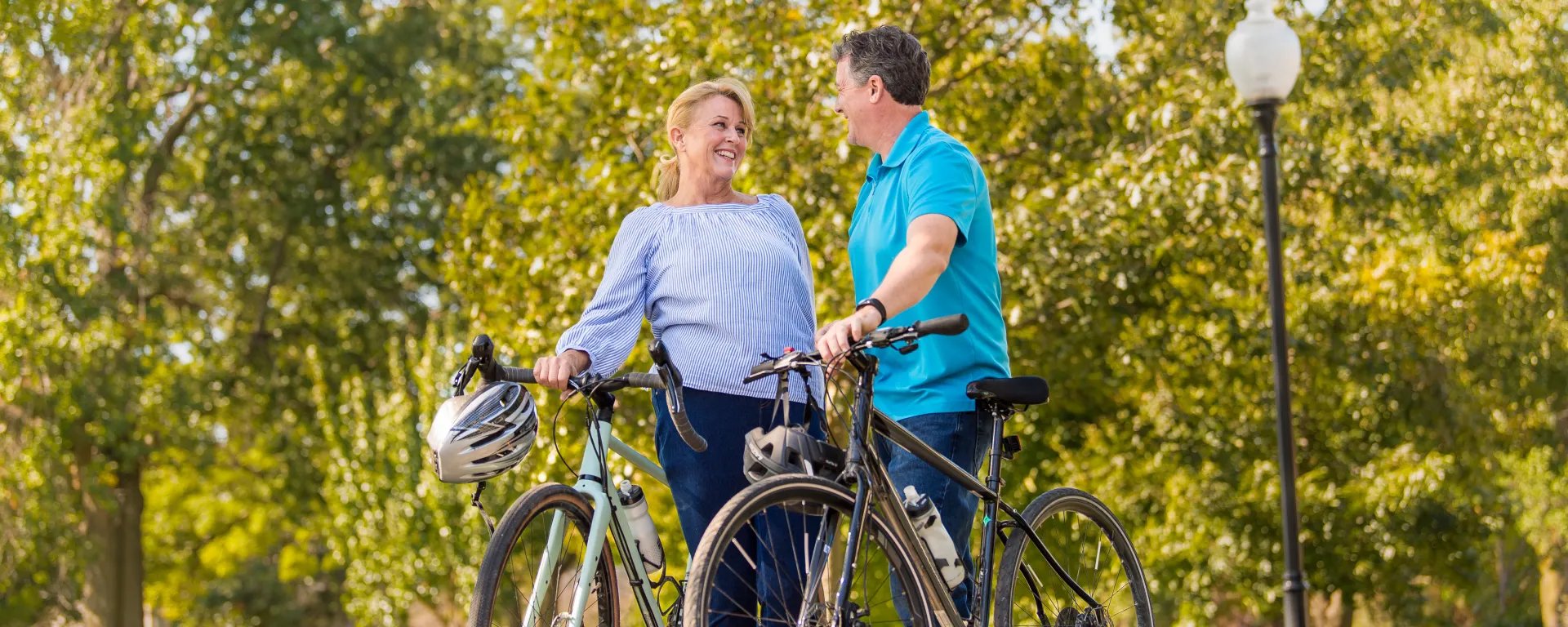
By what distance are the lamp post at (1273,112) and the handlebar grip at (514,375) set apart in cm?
478

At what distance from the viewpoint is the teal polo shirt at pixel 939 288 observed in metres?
3.96

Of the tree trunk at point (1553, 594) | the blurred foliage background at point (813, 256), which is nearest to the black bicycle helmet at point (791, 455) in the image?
the blurred foliage background at point (813, 256)

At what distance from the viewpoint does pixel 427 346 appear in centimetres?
1962

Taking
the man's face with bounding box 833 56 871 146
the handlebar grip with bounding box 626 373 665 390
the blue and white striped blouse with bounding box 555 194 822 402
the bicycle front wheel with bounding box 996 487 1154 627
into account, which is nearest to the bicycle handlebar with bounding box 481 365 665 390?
the handlebar grip with bounding box 626 373 665 390

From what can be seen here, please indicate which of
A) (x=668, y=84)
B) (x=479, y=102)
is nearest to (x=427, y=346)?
(x=479, y=102)

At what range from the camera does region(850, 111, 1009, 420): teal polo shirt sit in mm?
3957

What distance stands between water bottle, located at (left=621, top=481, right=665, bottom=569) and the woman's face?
77 centimetres

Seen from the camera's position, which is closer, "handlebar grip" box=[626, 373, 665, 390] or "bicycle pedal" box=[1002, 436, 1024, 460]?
"handlebar grip" box=[626, 373, 665, 390]

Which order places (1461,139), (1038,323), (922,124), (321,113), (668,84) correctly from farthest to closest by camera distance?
1. (321,113)
2. (1461,139)
3. (1038,323)
4. (668,84)
5. (922,124)

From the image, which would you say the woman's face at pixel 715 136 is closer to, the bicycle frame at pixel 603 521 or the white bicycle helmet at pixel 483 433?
the bicycle frame at pixel 603 521

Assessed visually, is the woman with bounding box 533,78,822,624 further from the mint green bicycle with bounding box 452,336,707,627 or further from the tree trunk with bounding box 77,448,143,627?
the tree trunk with bounding box 77,448,143,627

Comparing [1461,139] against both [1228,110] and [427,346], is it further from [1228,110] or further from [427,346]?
[427,346]

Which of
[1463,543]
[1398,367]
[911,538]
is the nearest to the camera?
[911,538]

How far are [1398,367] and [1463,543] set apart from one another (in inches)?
114
